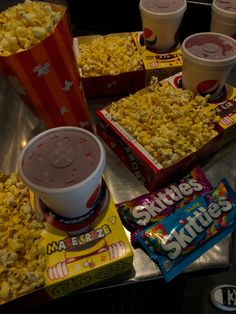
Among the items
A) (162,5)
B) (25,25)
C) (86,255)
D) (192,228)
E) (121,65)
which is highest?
(25,25)

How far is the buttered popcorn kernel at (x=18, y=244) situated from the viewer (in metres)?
0.67

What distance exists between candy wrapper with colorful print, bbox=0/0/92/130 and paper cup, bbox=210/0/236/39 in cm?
64

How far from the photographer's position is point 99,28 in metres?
1.74

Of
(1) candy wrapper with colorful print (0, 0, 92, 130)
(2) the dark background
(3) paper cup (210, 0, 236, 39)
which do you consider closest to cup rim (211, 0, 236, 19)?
(3) paper cup (210, 0, 236, 39)

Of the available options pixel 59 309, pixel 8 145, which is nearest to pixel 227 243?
pixel 59 309

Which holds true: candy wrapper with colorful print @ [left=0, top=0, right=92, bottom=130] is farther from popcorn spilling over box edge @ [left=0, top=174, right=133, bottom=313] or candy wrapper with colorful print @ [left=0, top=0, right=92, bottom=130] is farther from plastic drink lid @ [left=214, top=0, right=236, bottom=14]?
plastic drink lid @ [left=214, top=0, right=236, bottom=14]

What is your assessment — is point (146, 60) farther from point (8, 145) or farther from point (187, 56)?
point (8, 145)

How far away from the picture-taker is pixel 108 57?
3.88 ft

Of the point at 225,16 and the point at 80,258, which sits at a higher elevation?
the point at 225,16

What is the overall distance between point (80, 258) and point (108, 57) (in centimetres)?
80

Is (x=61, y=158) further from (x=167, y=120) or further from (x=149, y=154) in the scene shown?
(x=167, y=120)

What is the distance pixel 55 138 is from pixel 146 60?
60 centimetres

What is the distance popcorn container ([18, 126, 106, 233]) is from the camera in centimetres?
67

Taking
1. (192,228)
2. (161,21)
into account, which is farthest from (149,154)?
(161,21)
